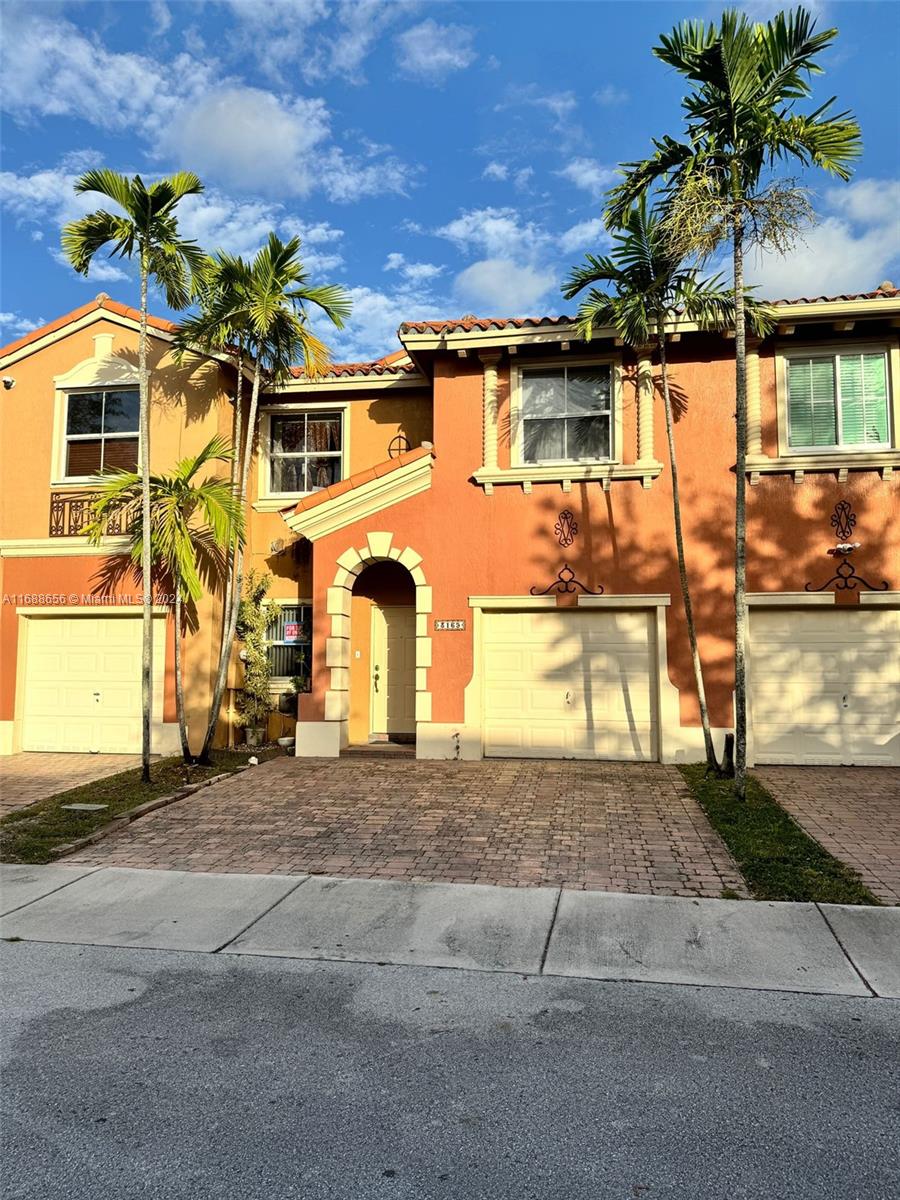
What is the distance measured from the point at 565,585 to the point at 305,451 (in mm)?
5606

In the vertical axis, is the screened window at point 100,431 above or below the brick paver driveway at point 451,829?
above

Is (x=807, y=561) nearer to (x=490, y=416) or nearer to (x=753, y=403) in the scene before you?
Answer: (x=753, y=403)

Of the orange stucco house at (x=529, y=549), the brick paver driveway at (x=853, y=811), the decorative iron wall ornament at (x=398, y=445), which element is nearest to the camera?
the brick paver driveway at (x=853, y=811)

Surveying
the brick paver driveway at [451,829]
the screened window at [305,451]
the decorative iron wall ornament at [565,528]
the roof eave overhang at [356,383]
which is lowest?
the brick paver driveway at [451,829]

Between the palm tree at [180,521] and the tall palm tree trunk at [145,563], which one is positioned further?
the palm tree at [180,521]

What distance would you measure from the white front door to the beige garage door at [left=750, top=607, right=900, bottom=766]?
5.45 m

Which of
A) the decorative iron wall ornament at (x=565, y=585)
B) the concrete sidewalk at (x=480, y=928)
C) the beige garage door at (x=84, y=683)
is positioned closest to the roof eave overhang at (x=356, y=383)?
the decorative iron wall ornament at (x=565, y=585)

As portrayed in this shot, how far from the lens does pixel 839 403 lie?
1180 cm

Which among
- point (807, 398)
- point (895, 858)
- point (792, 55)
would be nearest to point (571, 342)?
point (807, 398)

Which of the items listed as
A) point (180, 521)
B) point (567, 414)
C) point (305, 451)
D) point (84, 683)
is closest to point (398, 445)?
point (305, 451)

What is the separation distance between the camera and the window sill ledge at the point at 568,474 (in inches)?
472

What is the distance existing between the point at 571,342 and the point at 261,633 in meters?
6.81

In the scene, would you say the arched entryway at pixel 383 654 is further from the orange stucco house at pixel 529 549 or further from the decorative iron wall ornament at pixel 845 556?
the decorative iron wall ornament at pixel 845 556

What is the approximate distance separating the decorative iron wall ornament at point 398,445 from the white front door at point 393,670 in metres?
2.74
